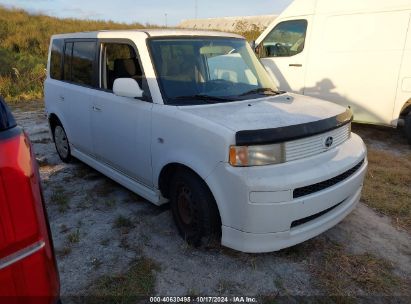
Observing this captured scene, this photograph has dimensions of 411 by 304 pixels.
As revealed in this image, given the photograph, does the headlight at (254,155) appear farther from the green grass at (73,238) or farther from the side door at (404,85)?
the side door at (404,85)

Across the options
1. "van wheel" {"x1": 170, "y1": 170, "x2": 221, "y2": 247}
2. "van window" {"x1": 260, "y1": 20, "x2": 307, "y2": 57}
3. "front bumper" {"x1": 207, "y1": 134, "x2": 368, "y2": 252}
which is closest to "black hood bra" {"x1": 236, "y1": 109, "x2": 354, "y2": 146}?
"front bumper" {"x1": 207, "y1": 134, "x2": 368, "y2": 252}

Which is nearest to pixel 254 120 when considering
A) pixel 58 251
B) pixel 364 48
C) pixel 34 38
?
pixel 58 251

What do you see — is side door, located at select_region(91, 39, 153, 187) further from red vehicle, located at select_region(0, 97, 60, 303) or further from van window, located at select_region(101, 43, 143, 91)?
red vehicle, located at select_region(0, 97, 60, 303)

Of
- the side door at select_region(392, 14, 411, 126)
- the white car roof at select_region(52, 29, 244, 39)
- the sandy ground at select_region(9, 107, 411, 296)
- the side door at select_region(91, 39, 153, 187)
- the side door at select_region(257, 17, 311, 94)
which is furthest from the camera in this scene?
the side door at select_region(257, 17, 311, 94)

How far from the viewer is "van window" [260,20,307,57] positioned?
7.03m

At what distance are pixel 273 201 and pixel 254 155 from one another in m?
0.35

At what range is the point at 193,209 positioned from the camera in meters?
2.91

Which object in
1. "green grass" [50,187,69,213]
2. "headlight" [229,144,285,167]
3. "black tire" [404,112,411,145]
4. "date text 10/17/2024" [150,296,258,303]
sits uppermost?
"headlight" [229,144,285,167]

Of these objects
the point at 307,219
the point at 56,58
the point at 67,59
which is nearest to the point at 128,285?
the point at 307,219

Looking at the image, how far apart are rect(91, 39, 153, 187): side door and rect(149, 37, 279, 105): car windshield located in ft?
0.76

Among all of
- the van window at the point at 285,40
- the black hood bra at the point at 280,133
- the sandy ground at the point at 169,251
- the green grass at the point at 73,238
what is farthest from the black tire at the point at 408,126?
the green grass at the point at 73,238

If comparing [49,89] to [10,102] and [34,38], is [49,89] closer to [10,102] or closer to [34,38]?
[10,102]

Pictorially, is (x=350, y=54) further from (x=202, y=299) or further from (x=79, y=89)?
(x=202, y=299)

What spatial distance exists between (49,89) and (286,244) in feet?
13.6
